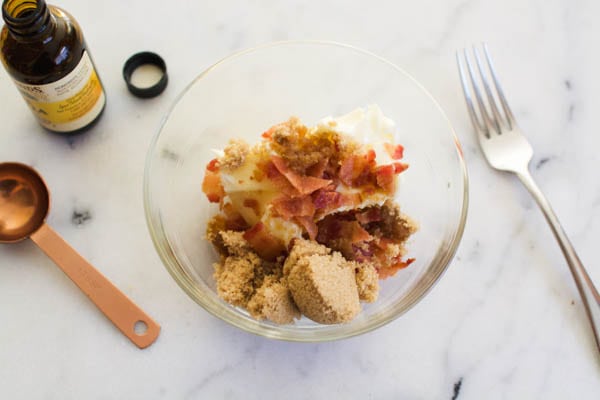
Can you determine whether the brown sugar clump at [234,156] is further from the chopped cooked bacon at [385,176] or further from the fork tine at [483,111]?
the fork tine at [483,111]

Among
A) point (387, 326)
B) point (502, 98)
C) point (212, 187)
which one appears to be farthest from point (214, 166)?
point (502, 98)

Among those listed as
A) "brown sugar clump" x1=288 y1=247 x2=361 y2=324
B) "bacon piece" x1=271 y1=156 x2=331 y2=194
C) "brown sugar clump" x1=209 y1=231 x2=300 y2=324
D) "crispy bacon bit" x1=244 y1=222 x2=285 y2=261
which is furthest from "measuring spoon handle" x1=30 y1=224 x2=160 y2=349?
"bacon piece" x1=271 y1=156 x2=331 y2=194

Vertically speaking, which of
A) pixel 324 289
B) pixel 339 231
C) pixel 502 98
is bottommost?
pixel 324 289

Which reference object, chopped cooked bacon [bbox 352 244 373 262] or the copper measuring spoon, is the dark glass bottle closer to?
the copper measuring spoon

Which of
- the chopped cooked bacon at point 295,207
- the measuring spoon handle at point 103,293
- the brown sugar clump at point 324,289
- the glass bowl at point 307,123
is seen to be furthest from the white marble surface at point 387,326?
the chopped cooked bacon at point 295,207

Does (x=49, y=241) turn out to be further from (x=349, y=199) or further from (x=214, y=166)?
(x=349, y=199)

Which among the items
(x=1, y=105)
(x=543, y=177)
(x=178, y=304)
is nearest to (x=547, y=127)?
(x=543, y=177)
